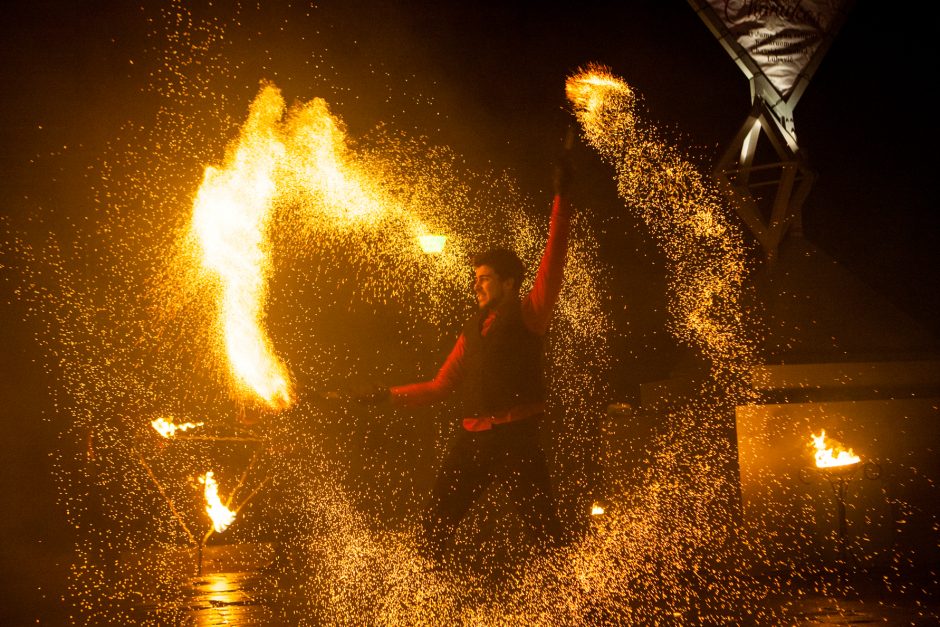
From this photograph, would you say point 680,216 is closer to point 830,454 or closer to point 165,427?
point 830,454

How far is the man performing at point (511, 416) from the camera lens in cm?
388

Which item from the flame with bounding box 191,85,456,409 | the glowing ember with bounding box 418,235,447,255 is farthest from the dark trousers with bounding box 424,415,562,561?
the flame with bounding box 191,85,456,409

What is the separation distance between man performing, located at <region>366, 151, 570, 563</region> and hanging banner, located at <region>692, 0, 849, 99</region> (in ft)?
20.3

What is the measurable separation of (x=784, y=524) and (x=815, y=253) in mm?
4750

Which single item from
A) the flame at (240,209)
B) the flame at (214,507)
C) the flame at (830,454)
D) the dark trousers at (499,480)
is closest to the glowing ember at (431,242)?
the flame at (240,209)

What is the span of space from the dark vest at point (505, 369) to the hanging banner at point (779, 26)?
647 cm

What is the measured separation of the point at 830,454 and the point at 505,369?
360cm

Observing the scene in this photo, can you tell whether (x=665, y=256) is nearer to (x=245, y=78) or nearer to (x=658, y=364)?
(x=658, y=364)

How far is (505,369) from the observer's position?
401 cm

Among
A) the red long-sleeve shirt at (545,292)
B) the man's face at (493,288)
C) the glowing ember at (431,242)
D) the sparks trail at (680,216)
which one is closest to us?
the red long-sleeve shirt at (545,292)

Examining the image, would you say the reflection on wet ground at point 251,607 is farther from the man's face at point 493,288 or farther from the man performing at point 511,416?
the man's face at point 493,288

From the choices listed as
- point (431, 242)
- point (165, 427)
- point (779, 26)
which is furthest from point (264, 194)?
point (779, 26)

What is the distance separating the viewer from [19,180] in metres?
8.11

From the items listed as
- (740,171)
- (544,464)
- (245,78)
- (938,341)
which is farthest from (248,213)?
(938,341)
